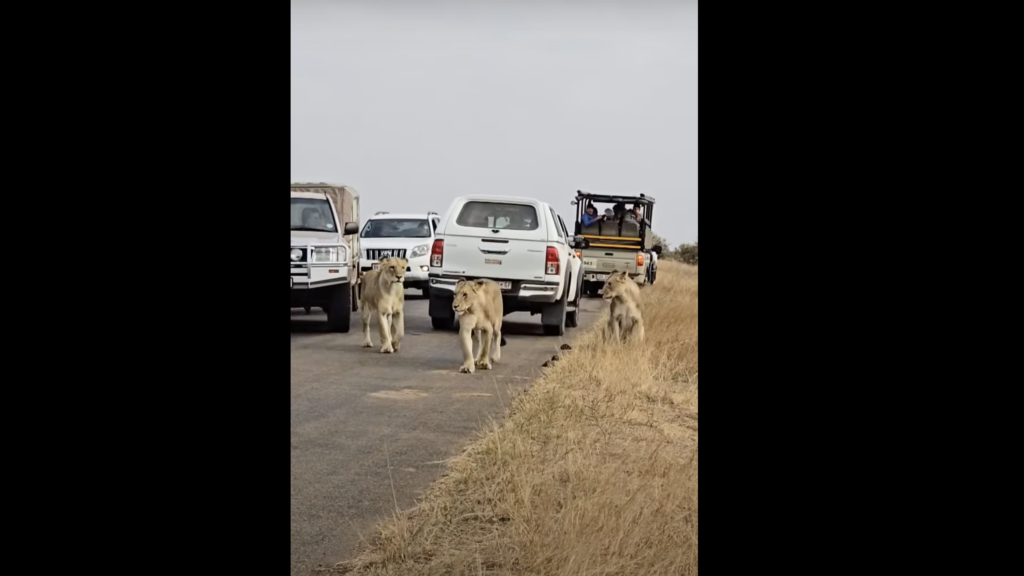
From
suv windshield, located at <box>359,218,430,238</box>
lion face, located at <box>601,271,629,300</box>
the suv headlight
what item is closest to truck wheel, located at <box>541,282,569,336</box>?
lion face, located at <box>601,271,629,300</box>

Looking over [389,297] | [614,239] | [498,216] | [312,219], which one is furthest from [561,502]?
[614,239]

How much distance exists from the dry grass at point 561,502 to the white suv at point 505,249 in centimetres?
679

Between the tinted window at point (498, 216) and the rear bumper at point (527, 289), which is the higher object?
the tinted window at point (498, 216)

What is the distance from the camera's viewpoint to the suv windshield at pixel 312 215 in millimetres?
17266

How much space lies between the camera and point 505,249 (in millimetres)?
16594

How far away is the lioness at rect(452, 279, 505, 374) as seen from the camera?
1270 centimetres

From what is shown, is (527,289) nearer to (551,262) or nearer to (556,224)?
(551,262)

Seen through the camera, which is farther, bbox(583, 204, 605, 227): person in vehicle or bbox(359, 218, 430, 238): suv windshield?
bbox(583, 204, 605, 227): person in vehicle

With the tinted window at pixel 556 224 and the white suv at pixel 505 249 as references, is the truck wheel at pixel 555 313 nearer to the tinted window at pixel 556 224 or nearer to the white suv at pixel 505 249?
the white suv at pixel 505 249

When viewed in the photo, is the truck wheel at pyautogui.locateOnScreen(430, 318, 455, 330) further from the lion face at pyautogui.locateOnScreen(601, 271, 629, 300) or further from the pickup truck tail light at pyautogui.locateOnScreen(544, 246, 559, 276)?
the lion face at pyautogui.locateOnScreen(601, 271, 629, 300)

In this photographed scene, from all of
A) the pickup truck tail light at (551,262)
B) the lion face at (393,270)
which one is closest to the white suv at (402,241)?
the pickup truck tail light at (551,262)
